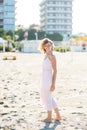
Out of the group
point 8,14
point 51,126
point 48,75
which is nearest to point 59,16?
point 8,14

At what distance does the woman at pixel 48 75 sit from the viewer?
26.4 ft

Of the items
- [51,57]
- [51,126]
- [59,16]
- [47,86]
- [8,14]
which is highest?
[8,14]

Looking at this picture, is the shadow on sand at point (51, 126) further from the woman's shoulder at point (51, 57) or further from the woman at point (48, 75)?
the woman's shoulder at point (51, 57)

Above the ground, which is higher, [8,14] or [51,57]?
[8,14]

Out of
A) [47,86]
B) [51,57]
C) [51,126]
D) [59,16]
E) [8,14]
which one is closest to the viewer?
[51,126]

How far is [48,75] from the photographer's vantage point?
320 inches

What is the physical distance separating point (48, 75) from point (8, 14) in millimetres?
137893

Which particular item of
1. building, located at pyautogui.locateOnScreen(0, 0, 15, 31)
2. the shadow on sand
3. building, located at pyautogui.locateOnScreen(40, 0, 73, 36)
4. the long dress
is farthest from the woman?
building, located at pyautogui.locateOnScreen(40, 0, 73, 36)

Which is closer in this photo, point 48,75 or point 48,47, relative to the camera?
point 48,47

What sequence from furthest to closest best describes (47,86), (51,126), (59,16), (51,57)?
(59,16) < (47,86) < (51,57) < (51,126)

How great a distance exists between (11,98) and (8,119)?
3405mm

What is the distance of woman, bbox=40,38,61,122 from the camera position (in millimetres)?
8039

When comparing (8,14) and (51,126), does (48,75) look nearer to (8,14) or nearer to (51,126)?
(51,126)

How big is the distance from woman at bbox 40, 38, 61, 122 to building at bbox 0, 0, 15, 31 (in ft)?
447
